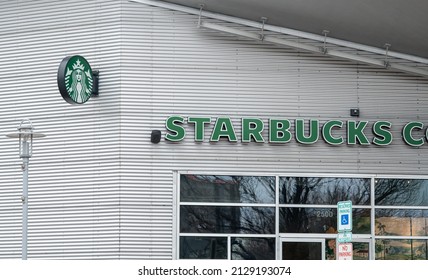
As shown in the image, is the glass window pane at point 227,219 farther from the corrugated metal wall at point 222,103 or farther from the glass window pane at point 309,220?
the corrugated metal wall at point 222,103

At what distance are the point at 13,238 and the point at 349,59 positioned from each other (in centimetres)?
857

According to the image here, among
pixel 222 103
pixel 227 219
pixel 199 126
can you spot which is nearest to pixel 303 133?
pixel 222 103

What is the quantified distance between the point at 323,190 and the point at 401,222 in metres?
1.93

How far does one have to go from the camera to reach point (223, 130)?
21.8 m

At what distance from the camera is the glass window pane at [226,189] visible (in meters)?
21.7

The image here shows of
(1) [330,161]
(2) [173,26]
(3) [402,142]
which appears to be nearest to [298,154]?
(1) [330,161]

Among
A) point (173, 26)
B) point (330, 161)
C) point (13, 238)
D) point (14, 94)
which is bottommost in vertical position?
point (13, 238)

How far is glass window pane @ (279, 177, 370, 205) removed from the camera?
2195 cm

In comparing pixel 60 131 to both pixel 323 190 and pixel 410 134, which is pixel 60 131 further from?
pixel 410 134

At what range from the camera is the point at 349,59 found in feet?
73.5

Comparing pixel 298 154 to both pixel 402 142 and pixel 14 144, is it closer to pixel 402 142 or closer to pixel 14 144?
pixel 402 142

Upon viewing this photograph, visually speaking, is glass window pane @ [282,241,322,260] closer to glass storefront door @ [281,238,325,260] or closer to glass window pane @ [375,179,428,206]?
glass storefront door @ [281,238,325,260]

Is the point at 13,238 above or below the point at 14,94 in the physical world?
below

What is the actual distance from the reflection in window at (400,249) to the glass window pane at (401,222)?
0.18 meters
